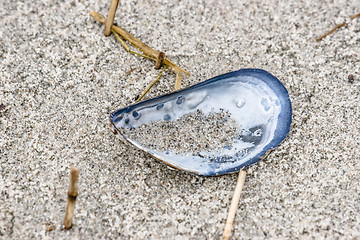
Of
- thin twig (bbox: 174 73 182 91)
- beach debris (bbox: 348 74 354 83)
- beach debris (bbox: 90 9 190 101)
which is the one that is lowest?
thin twig (bbox: 174 73 182 91)

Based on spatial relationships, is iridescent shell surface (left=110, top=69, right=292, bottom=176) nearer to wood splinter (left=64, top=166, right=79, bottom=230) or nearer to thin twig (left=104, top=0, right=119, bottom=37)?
wood splinter (left=64, top=166, right=79, bottom=230)

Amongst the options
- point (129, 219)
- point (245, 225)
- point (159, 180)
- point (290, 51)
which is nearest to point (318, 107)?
point (290, 51)

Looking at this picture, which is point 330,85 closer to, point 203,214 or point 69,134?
point 203,214

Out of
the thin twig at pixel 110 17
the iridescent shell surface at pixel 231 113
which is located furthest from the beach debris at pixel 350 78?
the thin twig at pixel 110 17

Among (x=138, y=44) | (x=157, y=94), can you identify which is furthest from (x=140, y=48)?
(x=157, y=94)

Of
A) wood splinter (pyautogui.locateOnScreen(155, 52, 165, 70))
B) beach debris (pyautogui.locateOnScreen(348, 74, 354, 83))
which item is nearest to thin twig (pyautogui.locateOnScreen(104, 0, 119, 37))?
wood splinter (pyautogui.locateOnScreen(155, 52, 165, 70))

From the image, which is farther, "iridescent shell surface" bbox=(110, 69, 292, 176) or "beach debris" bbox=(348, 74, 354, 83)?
"beach debris" bbox=(348, 74, 354, 83)
